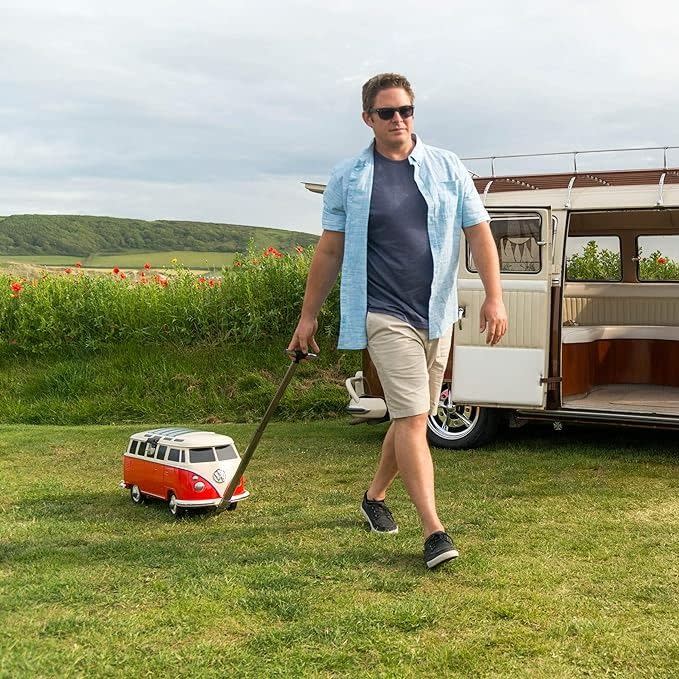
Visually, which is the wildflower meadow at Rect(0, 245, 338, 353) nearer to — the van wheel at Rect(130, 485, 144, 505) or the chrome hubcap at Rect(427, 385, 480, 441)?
the chrome hubcap at Rect(427, 385, 480, 441)

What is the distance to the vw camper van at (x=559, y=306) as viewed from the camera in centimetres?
774

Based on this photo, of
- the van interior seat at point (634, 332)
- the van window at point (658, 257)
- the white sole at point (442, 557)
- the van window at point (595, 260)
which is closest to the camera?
the white sole at point (442, 557)

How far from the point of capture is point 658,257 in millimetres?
9789

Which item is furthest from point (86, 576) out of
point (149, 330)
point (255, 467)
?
point (149, 330)

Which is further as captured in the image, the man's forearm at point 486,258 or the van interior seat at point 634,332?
the van interior seat at point 634,332

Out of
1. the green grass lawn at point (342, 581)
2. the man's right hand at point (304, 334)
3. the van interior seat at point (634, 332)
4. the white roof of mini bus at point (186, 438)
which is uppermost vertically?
the man's right hand at point (304, 334)

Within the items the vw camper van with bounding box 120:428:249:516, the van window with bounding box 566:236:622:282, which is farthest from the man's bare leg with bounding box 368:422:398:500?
the van window with bounding box 566:236:622:282

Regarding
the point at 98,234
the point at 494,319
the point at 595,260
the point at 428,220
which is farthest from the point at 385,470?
the point at 98,234

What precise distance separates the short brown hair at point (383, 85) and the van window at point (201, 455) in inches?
88.0

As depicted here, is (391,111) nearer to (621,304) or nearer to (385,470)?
(385,470)

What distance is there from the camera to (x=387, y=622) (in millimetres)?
3969

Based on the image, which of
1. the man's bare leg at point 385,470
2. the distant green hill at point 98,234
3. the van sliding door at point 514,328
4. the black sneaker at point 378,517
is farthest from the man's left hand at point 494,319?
the distant green hill at point 98,234

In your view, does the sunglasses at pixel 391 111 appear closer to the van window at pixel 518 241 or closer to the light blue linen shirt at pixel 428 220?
the light blue linen shirt at pixel 428 220

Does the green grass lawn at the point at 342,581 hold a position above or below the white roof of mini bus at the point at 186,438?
below
